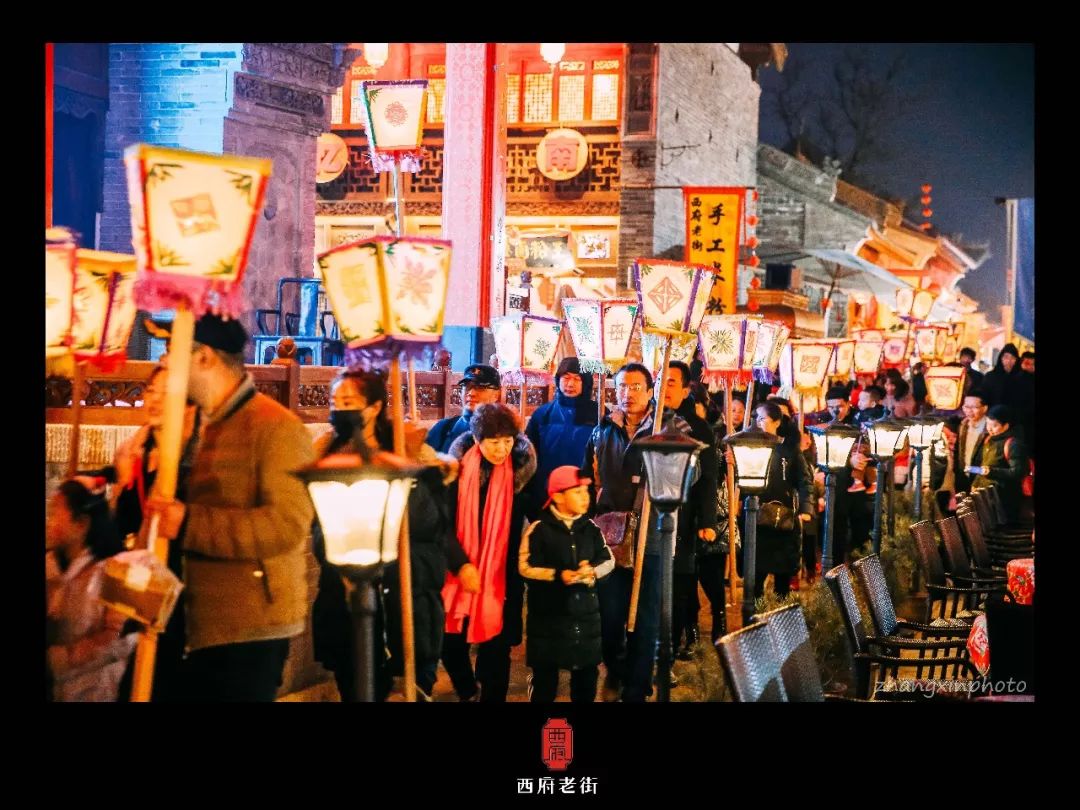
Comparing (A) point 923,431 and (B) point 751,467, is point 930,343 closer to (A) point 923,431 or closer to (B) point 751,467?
(A) point 923,431

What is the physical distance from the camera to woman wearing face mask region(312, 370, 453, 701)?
4152 mm

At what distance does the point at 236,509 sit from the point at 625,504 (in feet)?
8.20

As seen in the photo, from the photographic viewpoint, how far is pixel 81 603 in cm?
374

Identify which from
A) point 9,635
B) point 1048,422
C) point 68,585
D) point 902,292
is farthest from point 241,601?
point 902,292

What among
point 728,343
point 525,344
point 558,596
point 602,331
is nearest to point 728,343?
point 728,343

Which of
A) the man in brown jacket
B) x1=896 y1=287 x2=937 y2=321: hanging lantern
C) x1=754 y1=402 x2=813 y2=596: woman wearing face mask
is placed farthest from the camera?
x1=896 y1=287 x2=937 y2=321: hanging lantern

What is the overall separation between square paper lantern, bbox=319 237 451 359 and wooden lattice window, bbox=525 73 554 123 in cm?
1393

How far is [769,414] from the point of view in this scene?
7289 mm

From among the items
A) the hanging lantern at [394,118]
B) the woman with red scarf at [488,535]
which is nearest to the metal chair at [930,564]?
the woman with red scarf at [488,535]

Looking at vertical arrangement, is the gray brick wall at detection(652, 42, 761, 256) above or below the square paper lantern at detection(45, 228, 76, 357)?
above

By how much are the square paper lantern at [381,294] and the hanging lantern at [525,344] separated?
4122 mm

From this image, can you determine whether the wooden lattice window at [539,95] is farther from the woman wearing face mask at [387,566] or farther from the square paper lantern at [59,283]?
the square paper lantern at [59,283]

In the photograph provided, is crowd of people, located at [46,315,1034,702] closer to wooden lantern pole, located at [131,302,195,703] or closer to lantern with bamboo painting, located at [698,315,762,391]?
wooden lantern pole, located at [131,302,195,703]

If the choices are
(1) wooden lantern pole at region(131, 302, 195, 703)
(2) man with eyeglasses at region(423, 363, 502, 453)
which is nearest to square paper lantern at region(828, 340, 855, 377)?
(2) man with eyeglasses at region(423, 363, 502, 453)
